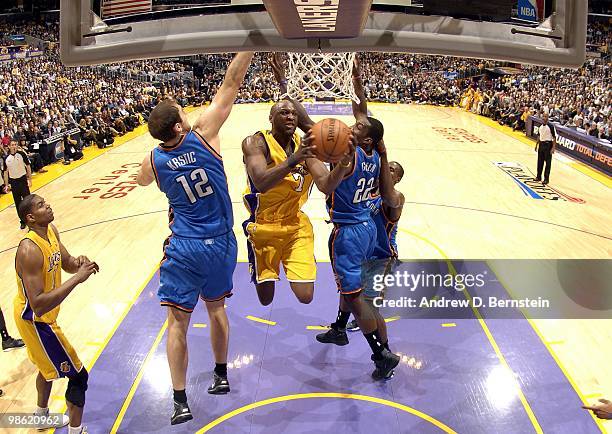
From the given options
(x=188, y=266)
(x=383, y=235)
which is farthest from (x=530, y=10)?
(x=383, y=235)

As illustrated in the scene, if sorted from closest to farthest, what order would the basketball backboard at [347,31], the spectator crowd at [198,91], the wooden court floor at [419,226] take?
the basketball backboard at [347,31] < the wooden court floor at [419,226] < the spectator crowd at [198,91]

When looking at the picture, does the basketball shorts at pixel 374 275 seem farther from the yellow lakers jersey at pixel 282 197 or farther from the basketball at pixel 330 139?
the basketball at pixel 330 139

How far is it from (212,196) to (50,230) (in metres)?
1.23

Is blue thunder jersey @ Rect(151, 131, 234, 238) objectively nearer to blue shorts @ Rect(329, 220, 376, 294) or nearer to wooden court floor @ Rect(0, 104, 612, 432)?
blue shorts @ Rect(329, 220, 376, 294)

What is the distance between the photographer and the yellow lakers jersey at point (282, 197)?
4340 mm

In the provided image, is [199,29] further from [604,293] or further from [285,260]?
[604,293]

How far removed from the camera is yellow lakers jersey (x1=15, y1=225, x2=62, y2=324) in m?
3.77

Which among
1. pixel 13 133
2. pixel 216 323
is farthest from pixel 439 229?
pixel 13 133

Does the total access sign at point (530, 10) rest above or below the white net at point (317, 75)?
above

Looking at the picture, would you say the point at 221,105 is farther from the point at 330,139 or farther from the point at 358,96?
the point at 358,96

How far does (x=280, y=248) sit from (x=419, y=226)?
15.7ft

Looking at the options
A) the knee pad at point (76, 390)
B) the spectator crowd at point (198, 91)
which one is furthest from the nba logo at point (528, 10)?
the spectator crowd at point (198, 91)

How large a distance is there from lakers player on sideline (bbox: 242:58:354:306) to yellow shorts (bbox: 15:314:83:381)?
4.98ft

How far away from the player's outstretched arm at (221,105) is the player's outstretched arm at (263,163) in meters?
0.27
